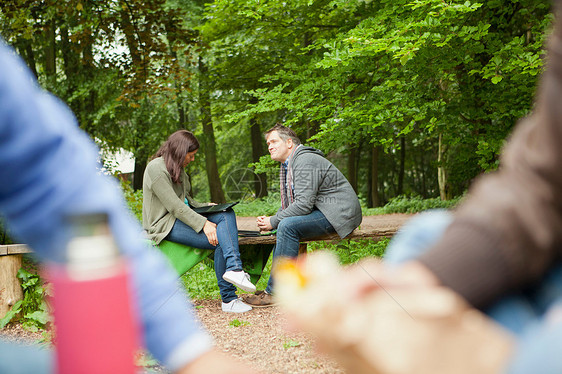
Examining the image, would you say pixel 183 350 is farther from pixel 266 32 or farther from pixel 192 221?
pixel 266 32

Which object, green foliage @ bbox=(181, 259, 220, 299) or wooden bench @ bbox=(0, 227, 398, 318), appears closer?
wooden bench @ bbox=(0, 227, 398, 318)

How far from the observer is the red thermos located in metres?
0.49

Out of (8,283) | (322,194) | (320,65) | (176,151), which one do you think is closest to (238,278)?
(322,194)

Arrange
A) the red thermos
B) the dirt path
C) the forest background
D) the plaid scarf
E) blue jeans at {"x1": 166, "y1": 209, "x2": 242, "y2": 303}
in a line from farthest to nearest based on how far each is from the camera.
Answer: the forest background
the plaid scarf
blue jeans at {"x1": 166, "y1": 209, "x2": 242, "y2": 303}
the dirt path
the red thermos

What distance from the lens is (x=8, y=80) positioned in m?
0.69

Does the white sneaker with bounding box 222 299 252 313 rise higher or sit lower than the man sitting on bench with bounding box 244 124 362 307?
lower

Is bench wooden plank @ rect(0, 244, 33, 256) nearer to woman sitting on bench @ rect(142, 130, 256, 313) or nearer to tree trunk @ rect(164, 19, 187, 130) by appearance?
woman sitting on bench @ rect(142, 130, 256, 313)

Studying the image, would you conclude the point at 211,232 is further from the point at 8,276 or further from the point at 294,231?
the point at 8,276

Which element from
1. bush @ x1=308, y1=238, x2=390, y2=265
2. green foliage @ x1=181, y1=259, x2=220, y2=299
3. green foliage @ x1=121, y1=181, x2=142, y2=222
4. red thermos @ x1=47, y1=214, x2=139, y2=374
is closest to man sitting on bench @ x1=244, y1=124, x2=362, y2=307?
green foliage @ x1=181, y1=259, x2=220, y2=299

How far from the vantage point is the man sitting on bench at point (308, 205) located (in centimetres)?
539

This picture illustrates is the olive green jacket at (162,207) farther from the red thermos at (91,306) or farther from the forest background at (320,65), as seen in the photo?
the red thermos at (91,306)

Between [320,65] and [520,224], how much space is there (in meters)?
5.61

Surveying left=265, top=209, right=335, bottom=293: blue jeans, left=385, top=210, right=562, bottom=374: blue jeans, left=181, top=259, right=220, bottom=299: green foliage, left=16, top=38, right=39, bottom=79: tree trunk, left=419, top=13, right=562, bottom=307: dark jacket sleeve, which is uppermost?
left=16, top=38, right=39, bottom=79: tree trunk

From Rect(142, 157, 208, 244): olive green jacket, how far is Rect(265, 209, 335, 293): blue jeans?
0.80 metres
